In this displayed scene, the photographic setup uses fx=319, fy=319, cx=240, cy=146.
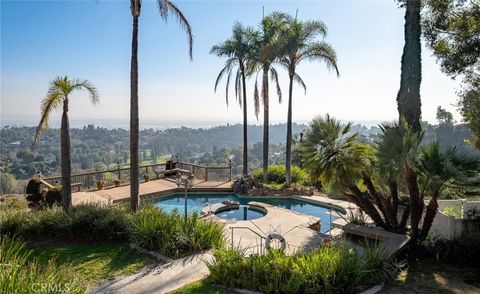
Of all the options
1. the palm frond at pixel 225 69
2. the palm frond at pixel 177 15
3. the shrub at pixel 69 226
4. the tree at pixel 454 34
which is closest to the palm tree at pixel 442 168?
the tree at pixel 454 34

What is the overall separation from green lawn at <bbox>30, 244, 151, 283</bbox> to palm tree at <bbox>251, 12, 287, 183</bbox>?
939 cm

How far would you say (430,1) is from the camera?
29.3 ft

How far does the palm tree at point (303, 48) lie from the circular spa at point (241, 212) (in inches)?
124

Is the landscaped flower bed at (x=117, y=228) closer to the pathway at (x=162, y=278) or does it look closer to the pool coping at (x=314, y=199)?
the pathway at (x=162, y=278)

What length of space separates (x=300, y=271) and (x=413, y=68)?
690 centimetres

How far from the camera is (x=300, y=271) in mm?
4879

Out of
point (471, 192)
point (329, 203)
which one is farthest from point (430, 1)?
point (329, 203)

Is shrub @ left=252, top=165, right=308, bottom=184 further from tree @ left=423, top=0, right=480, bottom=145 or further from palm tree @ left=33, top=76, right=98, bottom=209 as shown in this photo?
palm tree @ left=33, top=76, right=98, bottom=209

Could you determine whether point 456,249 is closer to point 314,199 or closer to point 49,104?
point 314,199

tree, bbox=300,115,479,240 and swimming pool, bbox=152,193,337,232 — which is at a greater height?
tree, bbox=300,115,479,240

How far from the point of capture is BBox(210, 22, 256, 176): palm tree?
14.8m

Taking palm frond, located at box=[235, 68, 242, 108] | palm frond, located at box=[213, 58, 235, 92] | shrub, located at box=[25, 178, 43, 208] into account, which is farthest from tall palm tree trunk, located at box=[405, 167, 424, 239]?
palm frond, located at box=[213, 58, 235, 92]

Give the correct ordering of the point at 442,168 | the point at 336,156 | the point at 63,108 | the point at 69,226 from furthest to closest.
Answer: the point at 63,108, the point at 69,226, the point at 336,156, the point at 442,168

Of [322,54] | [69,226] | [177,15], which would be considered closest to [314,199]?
[322,54]
